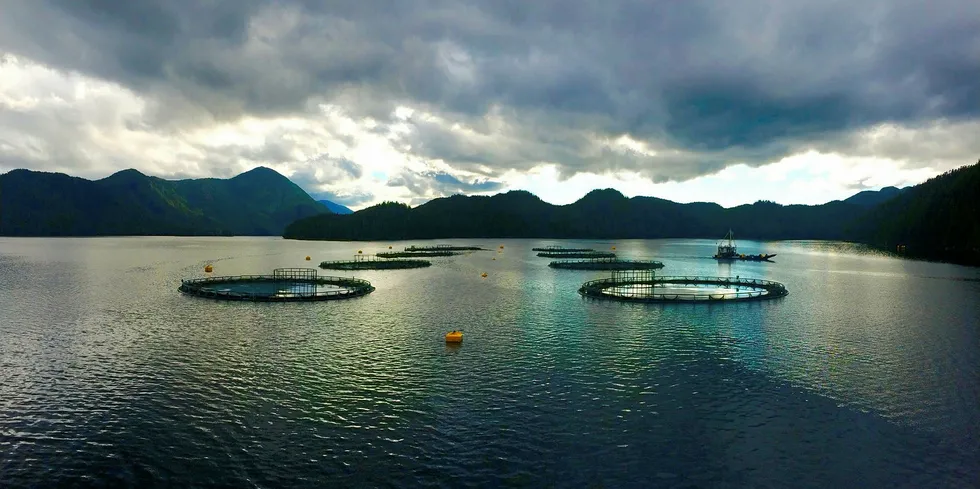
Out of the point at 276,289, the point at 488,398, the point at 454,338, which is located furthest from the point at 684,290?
the point at 276,289

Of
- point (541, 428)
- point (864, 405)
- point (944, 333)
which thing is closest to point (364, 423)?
point (541, 428)

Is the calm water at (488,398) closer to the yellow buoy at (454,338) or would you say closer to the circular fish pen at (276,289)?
the yellow buoy at (454,338)

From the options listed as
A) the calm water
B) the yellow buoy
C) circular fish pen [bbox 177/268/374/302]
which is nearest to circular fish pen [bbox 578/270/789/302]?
the calm water

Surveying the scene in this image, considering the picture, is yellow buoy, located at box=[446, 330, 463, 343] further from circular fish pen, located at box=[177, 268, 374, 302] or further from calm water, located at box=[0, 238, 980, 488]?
circular fish pen, located at box=[177, 268, 374, 302]

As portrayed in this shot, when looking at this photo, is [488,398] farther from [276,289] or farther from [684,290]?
[684,290]

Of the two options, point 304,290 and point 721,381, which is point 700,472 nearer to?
point 721,381
